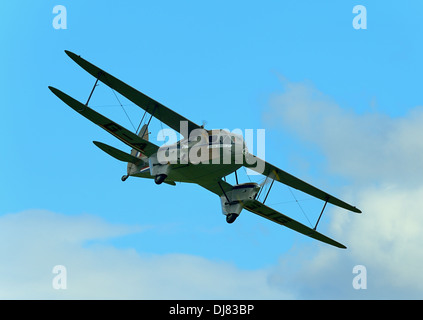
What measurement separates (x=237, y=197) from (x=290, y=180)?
4.32m

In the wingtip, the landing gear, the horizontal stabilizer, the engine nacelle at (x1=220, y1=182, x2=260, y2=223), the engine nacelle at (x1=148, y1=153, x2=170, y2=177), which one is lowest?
the engine nacelle at (x1=220, y1=182, x2=260, y2=223)

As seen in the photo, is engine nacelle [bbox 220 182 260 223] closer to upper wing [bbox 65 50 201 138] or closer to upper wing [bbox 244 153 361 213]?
upper wing [bbox 244 153 361 213]

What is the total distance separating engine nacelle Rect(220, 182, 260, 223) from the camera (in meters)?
46.6

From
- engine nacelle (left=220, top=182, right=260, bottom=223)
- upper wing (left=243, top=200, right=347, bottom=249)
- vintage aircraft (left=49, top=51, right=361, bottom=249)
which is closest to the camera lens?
vintage aircraft (left=49, top=51, right=361, bottom=249)

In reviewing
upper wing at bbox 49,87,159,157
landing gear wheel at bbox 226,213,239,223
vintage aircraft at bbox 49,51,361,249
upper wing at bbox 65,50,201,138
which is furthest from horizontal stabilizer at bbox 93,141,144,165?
landing gear wheel at bbox 226,213,239,223

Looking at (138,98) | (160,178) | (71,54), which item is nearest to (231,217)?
(160,178)

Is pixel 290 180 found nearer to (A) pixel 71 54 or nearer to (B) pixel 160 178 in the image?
(B) pixel 160 178

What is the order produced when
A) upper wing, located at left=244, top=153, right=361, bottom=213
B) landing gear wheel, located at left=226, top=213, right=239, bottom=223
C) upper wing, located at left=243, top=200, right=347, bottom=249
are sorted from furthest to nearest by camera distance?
1. upper wing, located at left=243, top=200, right=347, bottom=249
2. upper wing, located at left=244, top=153, right=361, bottom=213
3. landing gear wheel, located at left=226, top=213, right=239, bottom=223

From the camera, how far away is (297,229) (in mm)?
50594
